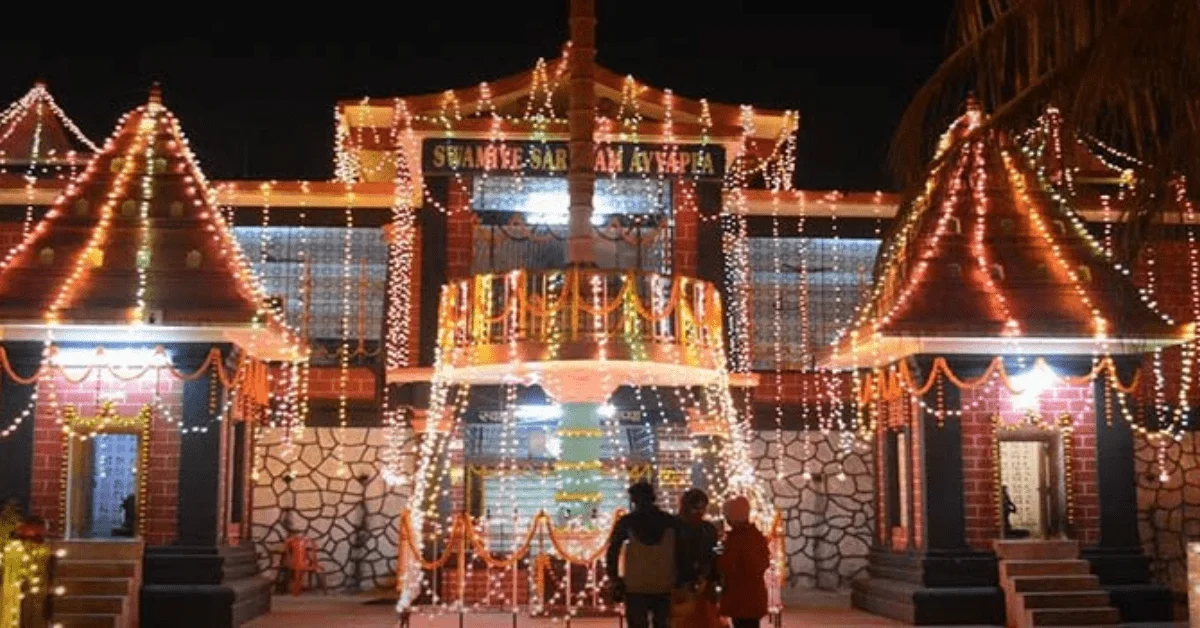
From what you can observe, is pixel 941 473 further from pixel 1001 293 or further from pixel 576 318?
pixel 576 318

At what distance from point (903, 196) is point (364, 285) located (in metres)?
18.2

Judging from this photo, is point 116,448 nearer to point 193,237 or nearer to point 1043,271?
point 193,237

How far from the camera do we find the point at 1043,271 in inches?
708

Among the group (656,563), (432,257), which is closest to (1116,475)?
(656,563)

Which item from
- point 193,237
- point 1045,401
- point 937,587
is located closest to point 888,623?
point 937,587

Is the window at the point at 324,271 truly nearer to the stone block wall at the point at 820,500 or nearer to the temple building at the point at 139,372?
the temple building at the point at 139,372

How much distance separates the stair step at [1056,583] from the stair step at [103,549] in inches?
418

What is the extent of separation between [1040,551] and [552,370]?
6.50 metres

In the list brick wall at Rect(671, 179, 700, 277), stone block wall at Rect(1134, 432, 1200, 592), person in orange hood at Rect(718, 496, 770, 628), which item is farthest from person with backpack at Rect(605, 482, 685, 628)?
stone block wall at Rect(1134, 432, 1200, 592)

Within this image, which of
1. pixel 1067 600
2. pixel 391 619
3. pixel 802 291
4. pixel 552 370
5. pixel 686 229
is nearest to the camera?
pixel 552 370

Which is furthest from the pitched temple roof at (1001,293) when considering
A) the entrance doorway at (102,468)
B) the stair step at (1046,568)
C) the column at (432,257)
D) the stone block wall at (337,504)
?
the entrance doorway at (102,468)

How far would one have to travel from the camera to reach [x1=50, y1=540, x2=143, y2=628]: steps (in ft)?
50.9

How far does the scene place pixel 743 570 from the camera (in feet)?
33.1

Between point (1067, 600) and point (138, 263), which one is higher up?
point (138, 263)
